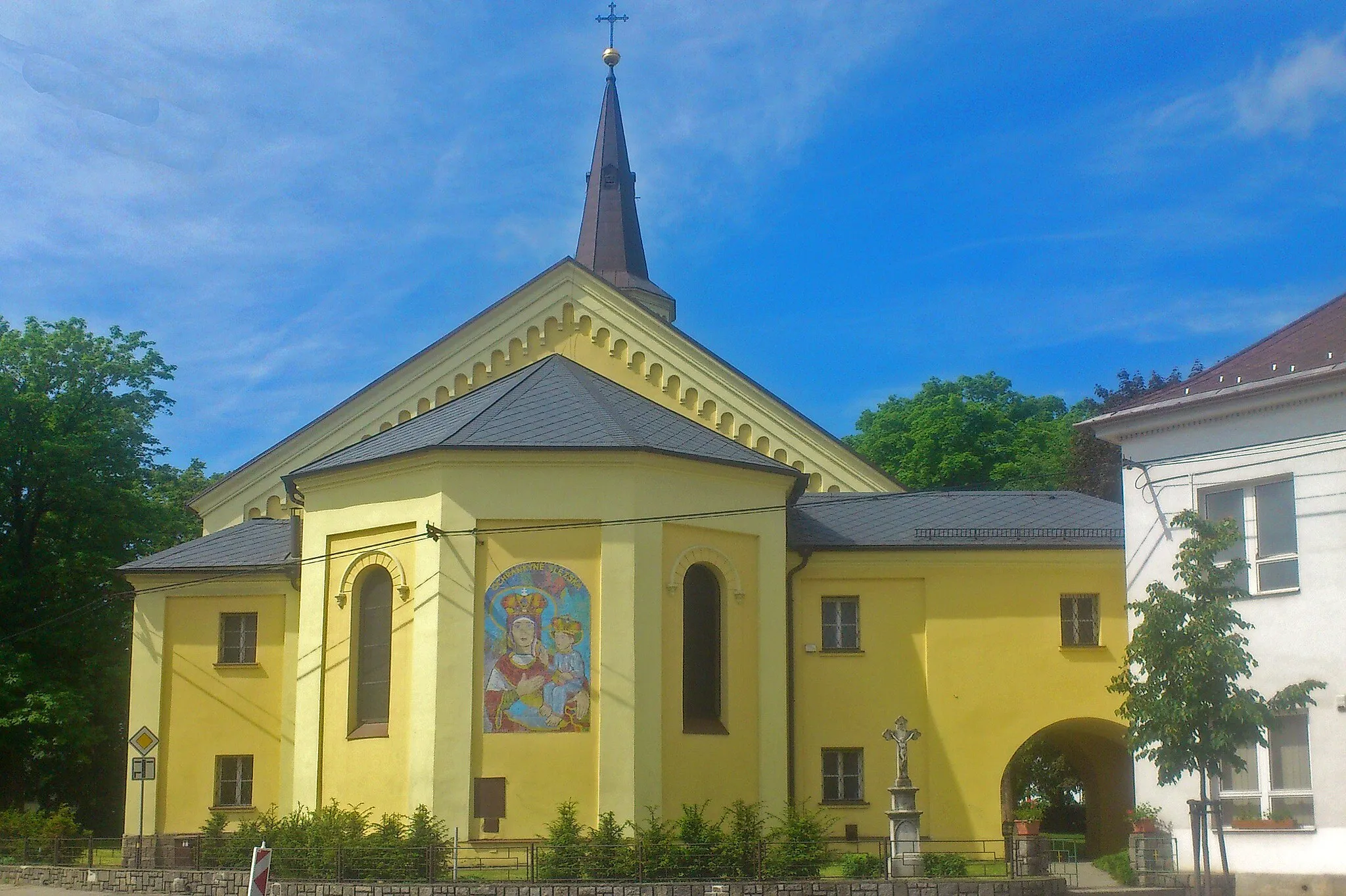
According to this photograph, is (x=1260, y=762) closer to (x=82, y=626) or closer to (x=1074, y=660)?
(x=1074, y=660)

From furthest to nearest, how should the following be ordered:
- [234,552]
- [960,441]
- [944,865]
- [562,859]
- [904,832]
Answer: [960,441]
[234,552]
[944,865]
[904,832]
[562,859]

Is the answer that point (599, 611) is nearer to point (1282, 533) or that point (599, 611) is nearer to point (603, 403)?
point (603, 403)

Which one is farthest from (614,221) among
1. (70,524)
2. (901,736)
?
(901,736)

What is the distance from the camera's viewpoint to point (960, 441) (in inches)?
2260

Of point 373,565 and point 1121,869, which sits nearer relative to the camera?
point 1121,869

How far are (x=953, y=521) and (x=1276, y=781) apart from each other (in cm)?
1066

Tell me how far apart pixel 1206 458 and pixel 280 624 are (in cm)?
1736

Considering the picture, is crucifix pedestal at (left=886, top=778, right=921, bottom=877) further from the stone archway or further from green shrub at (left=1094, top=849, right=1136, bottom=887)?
the stone archway

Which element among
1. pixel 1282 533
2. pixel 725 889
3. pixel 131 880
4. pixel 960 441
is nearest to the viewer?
pixel 725 889

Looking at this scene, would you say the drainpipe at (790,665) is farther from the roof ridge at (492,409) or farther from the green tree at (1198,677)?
the green tree at (1198,677)

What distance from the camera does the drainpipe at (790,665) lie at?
85.5ft

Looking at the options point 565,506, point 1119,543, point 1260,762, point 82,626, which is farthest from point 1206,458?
point 82,626

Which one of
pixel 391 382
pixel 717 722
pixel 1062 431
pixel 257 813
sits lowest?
pixel 257 813

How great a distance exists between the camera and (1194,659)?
55.2 feet
